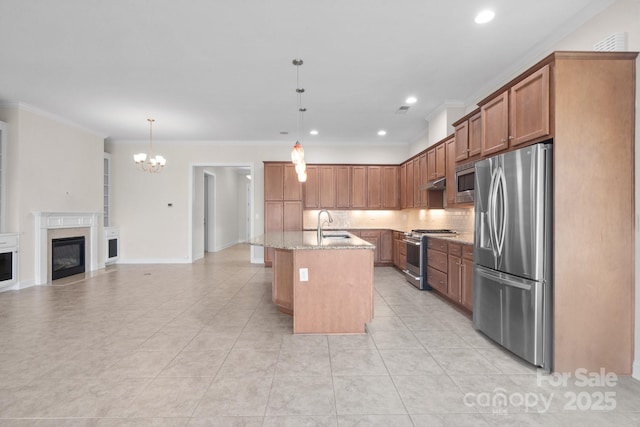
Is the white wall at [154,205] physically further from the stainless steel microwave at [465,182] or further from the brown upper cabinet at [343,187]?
the stainless steel microwave at [465,182]

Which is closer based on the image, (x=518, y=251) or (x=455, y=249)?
(x=518, y=251)

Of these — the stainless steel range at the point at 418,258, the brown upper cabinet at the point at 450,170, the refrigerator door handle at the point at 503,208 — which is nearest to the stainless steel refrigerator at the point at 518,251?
the refrigerator door handle at the point at 503,208

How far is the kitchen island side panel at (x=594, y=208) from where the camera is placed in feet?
7.84

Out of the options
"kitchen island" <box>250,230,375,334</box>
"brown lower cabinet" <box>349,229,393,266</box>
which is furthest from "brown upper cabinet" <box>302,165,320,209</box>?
"kitchen island" <box>250,230,375,334</box>

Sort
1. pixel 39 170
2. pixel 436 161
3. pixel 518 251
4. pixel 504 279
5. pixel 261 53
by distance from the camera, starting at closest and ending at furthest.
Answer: pixel 518 251 < pixel 504 279 < pixel 261 53 < pixel 436 161 < pixel 39 170

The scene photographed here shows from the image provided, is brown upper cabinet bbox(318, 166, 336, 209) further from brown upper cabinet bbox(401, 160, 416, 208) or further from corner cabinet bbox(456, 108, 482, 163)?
corner cabinet bbox(456, 108, 482, 163)

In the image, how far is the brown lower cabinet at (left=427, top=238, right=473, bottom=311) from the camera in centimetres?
377

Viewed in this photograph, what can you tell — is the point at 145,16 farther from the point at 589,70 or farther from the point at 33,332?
the point at 589,70

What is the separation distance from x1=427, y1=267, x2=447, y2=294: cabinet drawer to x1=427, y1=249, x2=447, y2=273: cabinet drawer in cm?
7

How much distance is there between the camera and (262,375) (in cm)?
240

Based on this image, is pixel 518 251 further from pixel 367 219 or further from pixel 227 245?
pixel 227 245

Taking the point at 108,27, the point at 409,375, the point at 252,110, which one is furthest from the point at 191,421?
the point at 252,110

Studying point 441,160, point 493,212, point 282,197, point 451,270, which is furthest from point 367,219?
point 493,212

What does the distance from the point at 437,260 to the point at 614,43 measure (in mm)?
3014
